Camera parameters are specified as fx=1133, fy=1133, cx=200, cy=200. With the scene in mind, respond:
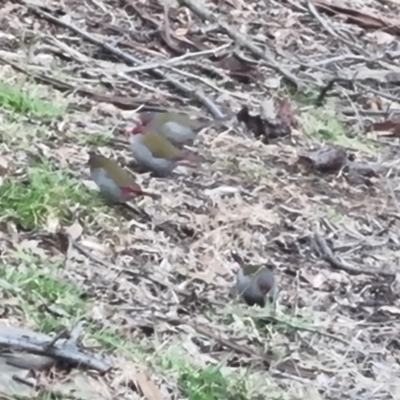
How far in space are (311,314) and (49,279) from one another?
3.34 ft

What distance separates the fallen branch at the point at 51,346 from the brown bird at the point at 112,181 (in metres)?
1.23

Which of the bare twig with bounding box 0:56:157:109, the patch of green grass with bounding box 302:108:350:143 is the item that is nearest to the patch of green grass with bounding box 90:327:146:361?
the bare twig with bounding box 0:56:157:109

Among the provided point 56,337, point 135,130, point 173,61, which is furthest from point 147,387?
point 173,61

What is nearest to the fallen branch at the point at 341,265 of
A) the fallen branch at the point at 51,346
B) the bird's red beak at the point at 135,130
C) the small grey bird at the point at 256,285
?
the small grey bird at the point at 256,285

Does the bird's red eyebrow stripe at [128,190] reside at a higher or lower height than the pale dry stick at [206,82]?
higher

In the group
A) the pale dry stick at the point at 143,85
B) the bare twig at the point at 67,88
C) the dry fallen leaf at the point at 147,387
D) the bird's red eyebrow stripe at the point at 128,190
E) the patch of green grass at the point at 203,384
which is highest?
the dry fallen leaf at the point at 147,387

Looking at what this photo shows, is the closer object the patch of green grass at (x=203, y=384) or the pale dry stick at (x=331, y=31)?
the patch of green grass at (x=203, y=384)

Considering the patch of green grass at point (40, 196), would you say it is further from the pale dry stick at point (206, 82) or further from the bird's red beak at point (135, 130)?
→ the pale dry stick at point (206, 82)

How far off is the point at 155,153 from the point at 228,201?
38 centimetres

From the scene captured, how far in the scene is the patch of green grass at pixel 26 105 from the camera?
516 cm

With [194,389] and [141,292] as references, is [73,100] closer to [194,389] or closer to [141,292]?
[141,292]

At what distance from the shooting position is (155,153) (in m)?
4.85

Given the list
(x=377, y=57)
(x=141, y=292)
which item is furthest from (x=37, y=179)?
(x=377, y=57)

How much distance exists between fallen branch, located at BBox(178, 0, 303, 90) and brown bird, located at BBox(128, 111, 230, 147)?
1502 millimetres
